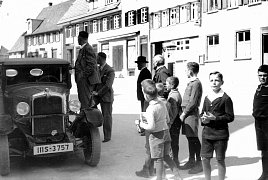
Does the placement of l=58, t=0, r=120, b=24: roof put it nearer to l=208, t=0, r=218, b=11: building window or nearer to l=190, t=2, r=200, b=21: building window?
l=190, t=2, r=200, b=21: building window

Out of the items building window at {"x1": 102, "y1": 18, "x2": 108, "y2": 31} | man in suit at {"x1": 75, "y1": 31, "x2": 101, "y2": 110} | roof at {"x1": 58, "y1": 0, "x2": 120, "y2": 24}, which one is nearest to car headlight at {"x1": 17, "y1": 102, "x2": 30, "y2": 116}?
man in suit at {"x1": 75, "y1": 31, "x2": 101, "y2": 110}

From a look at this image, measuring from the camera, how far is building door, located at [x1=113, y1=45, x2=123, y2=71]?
3791 centimetres

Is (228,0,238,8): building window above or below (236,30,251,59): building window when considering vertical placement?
above

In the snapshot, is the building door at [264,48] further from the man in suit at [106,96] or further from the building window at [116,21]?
the building window at [116,21]

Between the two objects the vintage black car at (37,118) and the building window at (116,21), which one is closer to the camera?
the vintage black car at (37,118)

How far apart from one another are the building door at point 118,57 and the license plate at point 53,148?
104 feet

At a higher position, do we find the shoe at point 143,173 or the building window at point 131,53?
the building window at point 131,53

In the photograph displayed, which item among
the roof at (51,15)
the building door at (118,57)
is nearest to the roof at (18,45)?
the roof at (51,15)

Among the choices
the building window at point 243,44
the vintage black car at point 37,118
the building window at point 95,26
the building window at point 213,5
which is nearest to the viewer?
the vintage black car at point 37,118

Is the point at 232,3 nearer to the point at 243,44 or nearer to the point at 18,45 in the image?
the point at 243,44

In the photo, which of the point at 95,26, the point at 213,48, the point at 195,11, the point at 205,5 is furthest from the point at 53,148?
the point at 95,26

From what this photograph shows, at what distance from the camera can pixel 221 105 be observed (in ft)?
16.6

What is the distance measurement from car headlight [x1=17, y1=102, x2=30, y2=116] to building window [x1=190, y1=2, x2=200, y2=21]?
2344 cm

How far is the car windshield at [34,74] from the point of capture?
23.1 ft
